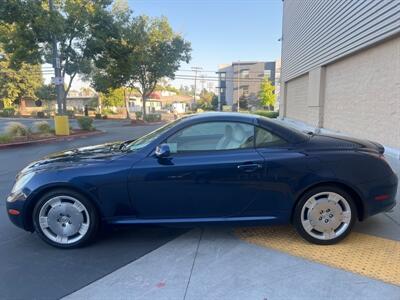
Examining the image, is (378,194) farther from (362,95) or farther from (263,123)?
(362,95)

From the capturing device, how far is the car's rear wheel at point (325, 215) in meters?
3.39

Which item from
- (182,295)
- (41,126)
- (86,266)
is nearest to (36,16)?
(41,126)

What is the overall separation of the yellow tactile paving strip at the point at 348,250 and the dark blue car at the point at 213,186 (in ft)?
0.49

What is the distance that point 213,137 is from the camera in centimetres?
353

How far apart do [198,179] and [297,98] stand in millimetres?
17704

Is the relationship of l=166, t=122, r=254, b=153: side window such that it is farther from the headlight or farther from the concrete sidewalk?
the headlight

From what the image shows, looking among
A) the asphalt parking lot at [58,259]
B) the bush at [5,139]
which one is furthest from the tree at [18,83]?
the asphalt parking lot at [58,259]

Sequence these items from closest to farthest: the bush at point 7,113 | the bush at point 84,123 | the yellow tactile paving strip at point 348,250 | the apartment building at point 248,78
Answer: the yellow tactile paving strip at point 348,250 < the bush at point 84,123 < the bush at point 7,113 < the apartment building at point 248,78

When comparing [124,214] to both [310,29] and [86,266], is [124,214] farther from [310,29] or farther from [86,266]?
[310,29]

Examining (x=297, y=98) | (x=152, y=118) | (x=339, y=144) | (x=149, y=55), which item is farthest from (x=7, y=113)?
(x=339, y=144)

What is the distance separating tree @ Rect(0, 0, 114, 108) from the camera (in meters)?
13.4

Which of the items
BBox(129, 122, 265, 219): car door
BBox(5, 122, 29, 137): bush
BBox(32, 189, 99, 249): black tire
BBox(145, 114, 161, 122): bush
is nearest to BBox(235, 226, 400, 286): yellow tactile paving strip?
BBox(129, 122, 265, 219): car door

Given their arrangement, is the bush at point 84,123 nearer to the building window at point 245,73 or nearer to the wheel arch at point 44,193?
the wheel arch at point 44,193

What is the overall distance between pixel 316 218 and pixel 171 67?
27551mm
